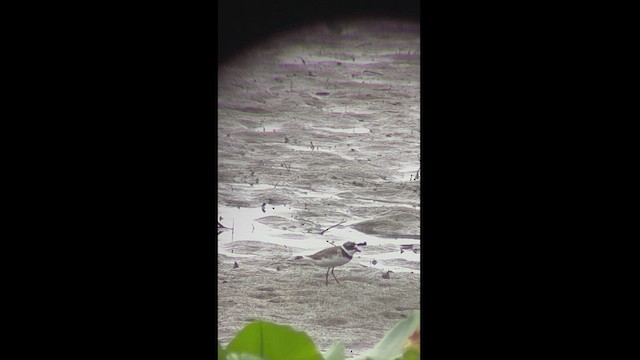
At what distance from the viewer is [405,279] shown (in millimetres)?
3627

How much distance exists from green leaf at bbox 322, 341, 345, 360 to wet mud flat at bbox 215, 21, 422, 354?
0.08 ft

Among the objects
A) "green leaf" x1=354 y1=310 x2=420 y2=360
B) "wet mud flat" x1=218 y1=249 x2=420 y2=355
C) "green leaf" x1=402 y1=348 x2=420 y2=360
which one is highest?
"wet mud flat" x1=218 y1=249 x2=420 y2=355

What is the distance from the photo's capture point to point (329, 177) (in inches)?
143

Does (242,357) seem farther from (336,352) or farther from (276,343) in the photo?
(336,352)

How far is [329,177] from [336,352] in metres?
0.48

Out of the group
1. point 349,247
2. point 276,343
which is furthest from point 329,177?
point 276,343

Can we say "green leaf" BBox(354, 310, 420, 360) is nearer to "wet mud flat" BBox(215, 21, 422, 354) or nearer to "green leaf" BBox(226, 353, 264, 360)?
"wet mud flat" BBox(215, 21, 422, 354)

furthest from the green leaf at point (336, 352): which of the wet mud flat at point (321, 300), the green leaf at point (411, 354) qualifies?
the green leaf at point (411, 354)

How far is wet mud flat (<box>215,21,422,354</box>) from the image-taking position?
11.9 feet

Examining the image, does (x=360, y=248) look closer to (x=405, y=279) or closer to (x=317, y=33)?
(x=405, y=279)

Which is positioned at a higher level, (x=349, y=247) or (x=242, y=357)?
(x=349, y=247)

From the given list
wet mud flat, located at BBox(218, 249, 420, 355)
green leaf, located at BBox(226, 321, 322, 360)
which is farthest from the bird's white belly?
green leaf, located at BBox(226, 321, 322, 360)

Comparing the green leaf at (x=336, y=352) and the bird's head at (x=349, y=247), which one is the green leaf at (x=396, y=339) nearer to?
the green leaf at (x=336, y=352)

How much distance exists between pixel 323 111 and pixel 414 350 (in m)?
0.70
